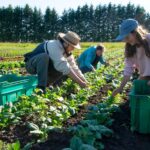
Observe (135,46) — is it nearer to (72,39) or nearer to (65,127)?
(72,39)

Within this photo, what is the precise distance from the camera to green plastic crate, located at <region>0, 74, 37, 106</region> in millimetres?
5539

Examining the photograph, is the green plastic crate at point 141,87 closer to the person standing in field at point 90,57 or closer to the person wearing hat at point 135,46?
the person wearing hat at point 135,46

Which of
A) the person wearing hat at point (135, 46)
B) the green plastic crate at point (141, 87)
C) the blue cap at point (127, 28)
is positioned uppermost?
the blue cap at point (127, 28)

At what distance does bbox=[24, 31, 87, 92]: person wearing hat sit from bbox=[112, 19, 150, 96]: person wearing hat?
1.15 meters

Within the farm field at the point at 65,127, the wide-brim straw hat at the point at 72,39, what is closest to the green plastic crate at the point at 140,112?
the farm field at the point at 65,127

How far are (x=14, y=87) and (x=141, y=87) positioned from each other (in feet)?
6.42

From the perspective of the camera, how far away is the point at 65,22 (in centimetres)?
8144

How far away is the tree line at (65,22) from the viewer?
71500 mm

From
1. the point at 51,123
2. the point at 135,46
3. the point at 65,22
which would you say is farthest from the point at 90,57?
the point at 65,22

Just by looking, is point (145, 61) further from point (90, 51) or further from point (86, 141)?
point (90, 51)

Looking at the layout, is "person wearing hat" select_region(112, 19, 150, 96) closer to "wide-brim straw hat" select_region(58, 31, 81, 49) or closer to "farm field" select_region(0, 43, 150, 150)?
"farm field" select_region(0, 43, 150, 150)

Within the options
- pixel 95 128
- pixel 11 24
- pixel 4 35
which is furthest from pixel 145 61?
pixel 11 24

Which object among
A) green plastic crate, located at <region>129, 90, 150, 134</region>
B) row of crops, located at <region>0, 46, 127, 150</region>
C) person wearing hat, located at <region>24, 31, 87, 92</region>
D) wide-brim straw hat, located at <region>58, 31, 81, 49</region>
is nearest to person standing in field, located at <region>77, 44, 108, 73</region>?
person wearing hat, located at <region>24, 31, 87, 92</region>

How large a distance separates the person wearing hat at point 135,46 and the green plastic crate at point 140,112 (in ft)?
2.48
